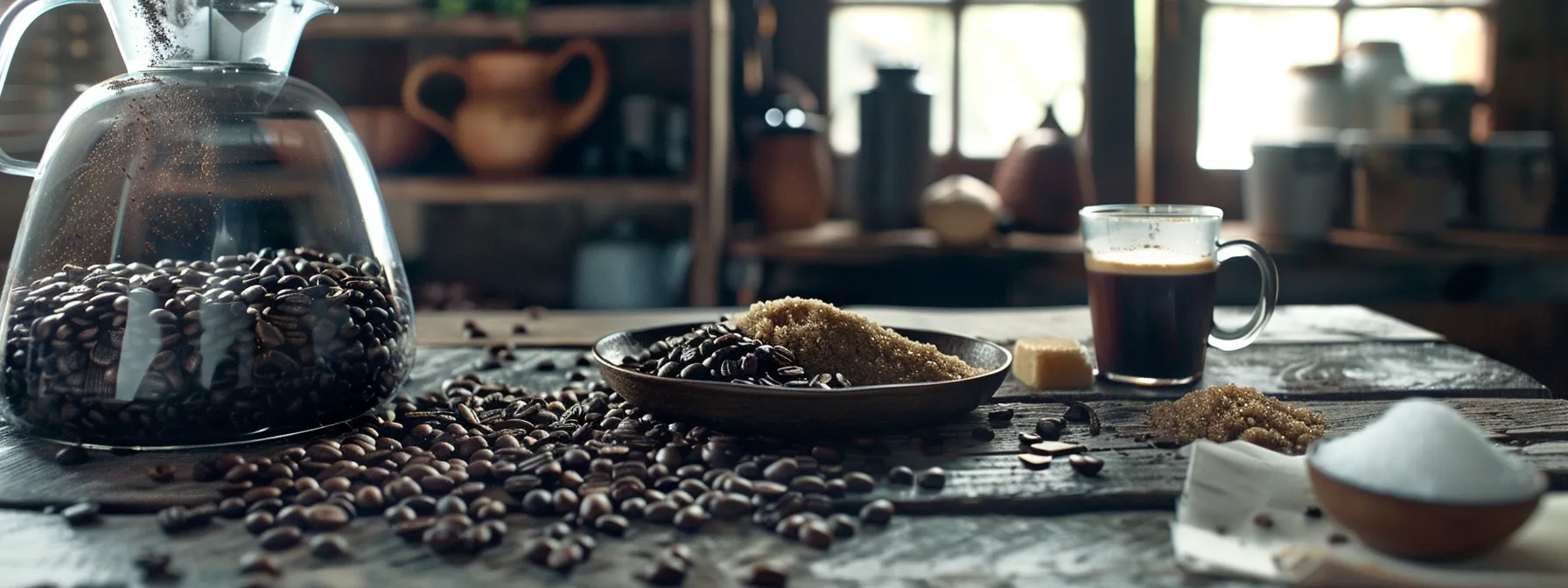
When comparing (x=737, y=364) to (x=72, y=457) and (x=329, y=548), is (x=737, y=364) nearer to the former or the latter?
(x=329, y=548)

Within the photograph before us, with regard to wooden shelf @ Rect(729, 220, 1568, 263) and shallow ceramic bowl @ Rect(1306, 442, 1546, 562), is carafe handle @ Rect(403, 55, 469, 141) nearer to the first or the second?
wooden shelf @ Rect(729, 220, 1568, 263)

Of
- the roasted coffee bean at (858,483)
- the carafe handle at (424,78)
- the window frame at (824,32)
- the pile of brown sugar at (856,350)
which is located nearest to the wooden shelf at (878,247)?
the window frame at (824,32)

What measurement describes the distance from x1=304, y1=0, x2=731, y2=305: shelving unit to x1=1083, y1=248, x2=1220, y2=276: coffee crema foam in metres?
1.35

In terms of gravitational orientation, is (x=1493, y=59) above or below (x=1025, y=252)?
above

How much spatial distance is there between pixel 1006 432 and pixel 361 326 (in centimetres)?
53

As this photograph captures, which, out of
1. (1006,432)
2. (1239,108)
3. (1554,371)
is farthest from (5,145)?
(1554,371)

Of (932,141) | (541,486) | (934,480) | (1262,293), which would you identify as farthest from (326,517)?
(932,141)

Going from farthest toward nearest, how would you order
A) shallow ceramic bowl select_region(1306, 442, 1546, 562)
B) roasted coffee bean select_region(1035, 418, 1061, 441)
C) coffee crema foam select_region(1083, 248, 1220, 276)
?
coffee crema foam select_region(1083, 248, 1220, 276), roasted coffee bean select_region(1035, 418, 1061, 441), shallow ceramic bowl select_region(1306, 442, 1546, 562)

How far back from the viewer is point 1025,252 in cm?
236

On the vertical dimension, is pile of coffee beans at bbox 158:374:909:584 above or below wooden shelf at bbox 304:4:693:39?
below

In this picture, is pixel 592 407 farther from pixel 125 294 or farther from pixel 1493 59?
pixel 1493 59

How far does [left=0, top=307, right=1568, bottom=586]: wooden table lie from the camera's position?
0.64m

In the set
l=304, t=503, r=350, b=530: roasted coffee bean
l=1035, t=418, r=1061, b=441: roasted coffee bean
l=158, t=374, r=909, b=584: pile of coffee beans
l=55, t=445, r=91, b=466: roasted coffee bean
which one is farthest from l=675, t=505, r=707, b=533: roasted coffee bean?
l=55, t=445, r=91, b=466: roasted coffee bean

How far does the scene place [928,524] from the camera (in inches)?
A: 28.7
